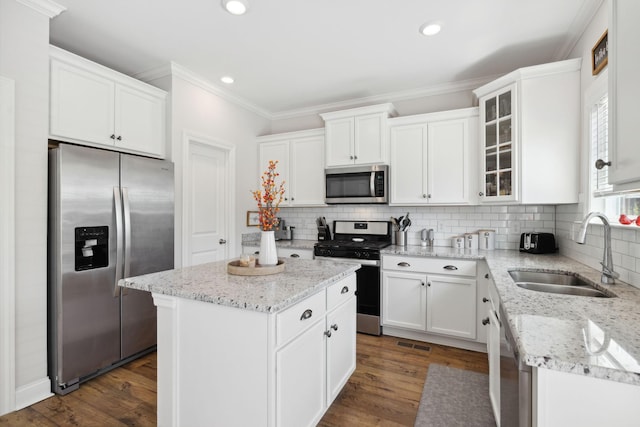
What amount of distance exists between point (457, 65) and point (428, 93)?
580 millimetres

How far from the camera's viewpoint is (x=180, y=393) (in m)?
1.61

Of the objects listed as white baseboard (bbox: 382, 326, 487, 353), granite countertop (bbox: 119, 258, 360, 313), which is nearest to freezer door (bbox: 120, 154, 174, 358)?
granite countertop (bbox: 119, 258, 360, 313)

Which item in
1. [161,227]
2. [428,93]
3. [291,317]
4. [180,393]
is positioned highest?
[428,93]

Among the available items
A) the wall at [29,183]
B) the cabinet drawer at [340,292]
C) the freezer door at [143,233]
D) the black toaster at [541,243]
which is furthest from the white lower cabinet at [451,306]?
the wall at [29,183]

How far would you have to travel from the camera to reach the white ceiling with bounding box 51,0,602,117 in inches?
84.8

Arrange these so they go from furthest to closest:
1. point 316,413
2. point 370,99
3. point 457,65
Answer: point 370,99
point 457,65
point 316,413

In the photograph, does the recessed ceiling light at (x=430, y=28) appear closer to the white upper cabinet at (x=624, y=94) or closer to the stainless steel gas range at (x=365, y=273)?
the white upper cabinet at (x=624, y=94)

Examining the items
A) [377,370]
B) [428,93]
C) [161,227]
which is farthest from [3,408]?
[428,93]

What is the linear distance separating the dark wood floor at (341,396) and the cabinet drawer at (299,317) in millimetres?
753

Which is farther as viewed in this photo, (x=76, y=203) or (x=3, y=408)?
(x=76, y=203)

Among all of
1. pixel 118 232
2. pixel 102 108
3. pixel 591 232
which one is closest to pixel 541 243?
pixel 591 232

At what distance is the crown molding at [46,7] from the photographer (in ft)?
6.79

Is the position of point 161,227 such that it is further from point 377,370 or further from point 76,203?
point 377,370

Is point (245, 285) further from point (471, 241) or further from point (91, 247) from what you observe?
point (471, 241)
